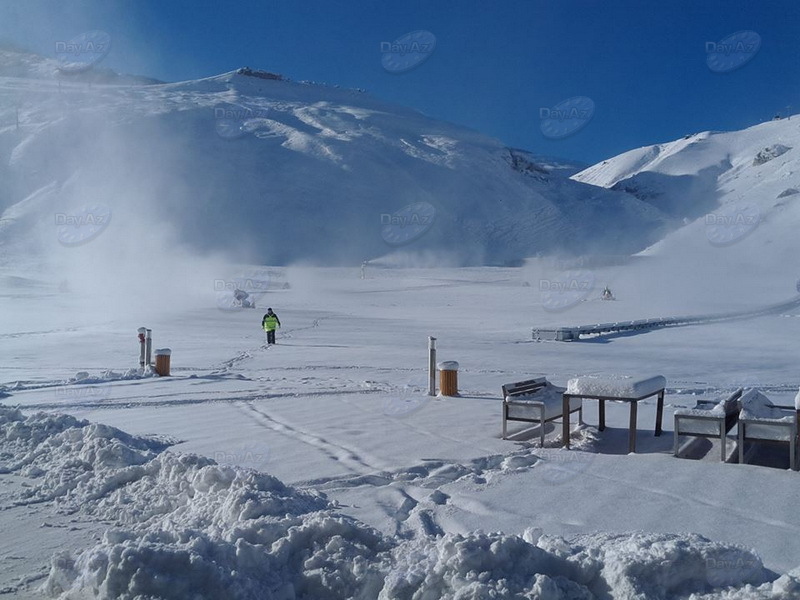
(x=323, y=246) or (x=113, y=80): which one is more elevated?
(x=113, y=80)

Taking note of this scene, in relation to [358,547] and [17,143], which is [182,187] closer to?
[17,143]

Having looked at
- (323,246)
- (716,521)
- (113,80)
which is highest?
(113,80)

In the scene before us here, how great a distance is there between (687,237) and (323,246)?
133 feet

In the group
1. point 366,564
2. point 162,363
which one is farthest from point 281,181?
point 366,564

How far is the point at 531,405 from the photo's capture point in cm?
857

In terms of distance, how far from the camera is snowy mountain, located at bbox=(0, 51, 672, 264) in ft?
289

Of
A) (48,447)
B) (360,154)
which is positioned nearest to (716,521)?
(48,447)

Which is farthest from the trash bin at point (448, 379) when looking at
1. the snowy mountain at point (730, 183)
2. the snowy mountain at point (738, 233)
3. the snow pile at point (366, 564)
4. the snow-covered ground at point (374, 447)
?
the snowy mountain at point (730, 183)

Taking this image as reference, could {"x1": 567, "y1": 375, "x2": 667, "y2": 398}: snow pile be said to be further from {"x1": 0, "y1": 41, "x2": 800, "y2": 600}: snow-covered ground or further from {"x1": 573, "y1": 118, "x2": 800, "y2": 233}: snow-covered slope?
{"x1": 573, "y1": 118, "x2": 800, "y2": 233}: snow-covered slope

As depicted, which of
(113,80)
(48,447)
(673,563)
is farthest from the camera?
(113,80)

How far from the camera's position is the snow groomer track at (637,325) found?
72.7ft

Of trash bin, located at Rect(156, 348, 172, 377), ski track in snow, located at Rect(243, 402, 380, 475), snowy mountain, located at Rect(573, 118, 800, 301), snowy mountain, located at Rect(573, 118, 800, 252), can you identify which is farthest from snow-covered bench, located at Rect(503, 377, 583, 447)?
snowy mountain, located at Rect(573, 118, 800, 252)

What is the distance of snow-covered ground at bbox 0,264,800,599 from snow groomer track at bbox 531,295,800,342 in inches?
196

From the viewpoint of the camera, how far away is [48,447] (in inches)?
306
